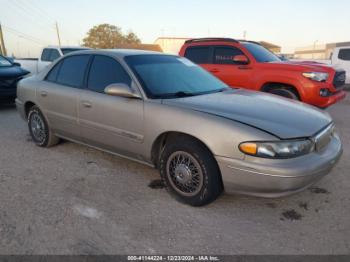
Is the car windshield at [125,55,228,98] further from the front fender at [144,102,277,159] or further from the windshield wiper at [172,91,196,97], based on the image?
the front fender at [144,102,277,159]

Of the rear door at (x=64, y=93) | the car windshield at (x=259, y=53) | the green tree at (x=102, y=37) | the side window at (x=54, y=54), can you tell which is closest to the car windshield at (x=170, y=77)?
the rear door at (x=64, y=93)

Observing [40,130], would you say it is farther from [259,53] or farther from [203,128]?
[259,53]

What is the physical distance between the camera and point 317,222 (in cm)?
287

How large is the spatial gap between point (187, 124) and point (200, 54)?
5.16 m

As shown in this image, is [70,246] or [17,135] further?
[17,135]

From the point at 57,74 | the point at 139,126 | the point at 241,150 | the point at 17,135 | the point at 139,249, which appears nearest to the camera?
the point at 139,249

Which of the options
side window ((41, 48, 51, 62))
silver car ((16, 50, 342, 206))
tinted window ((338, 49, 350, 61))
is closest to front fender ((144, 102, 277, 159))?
silver car ((16, 50, 342, 206))

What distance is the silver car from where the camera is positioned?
8.76 ft

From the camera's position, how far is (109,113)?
3.65 meters

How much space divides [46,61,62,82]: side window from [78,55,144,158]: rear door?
0.86 metres

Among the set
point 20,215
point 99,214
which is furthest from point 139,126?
point 20,215

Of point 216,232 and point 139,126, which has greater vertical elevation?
point 139,126

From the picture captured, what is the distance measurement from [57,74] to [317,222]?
12.9 ft

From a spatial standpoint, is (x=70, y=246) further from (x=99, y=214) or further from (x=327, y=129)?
(x=327, y=129)
